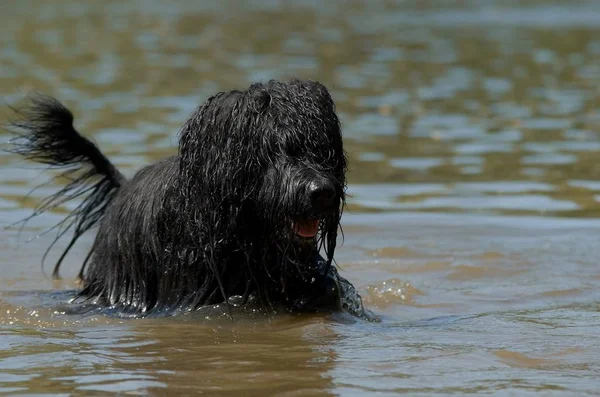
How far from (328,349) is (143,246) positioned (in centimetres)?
123

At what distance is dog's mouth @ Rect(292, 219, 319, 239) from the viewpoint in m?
5.51

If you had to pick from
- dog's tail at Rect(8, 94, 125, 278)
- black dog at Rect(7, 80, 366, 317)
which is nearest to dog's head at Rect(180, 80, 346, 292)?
black dog at Rect(7, 80, 366, 317)

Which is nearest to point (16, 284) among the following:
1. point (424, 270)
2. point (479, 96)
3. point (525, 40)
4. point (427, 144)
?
point (424, 270)

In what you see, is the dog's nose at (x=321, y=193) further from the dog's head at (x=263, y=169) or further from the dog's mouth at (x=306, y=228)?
the dog's mouth at (x=306, y=228)

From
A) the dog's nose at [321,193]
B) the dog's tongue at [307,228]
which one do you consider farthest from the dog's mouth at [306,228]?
the dog's nose at [321,193]

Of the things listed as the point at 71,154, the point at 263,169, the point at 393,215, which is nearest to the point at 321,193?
A: the point at 263,169

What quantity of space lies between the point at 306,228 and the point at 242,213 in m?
0.34

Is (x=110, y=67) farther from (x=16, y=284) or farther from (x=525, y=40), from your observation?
(x=16, y=284)

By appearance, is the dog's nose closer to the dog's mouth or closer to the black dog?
the black dog

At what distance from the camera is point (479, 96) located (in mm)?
16062

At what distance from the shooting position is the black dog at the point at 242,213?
5.55 metres

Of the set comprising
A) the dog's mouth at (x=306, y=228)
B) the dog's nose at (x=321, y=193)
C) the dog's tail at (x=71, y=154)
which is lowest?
the dog's mouth at (x=306, y=228)

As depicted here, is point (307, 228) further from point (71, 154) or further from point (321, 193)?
point (71, 154)

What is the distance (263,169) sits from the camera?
18.3ft
